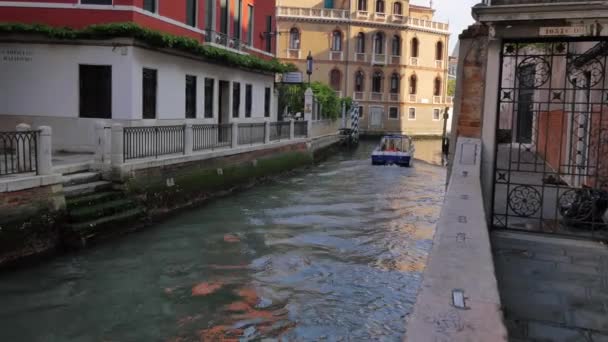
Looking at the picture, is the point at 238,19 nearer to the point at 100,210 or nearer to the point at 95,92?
the point at 95,92

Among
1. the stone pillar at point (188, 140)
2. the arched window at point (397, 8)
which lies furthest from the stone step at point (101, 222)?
the arched window at point (397, 8)

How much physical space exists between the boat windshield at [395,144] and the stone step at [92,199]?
616 inches

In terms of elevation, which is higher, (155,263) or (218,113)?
(218,113)

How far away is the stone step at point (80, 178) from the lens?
10.5 m

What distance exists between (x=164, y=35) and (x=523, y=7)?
9.55 metres

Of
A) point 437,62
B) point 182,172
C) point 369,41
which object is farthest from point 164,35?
point 437,62

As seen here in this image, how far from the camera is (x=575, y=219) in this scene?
689 cm

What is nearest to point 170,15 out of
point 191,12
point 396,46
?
point 191,12

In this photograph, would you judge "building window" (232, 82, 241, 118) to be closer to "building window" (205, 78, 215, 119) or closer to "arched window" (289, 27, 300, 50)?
"building window" (205, 78, 215, 119)

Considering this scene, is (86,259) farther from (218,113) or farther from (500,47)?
(218,113)

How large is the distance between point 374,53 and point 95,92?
3795 cm

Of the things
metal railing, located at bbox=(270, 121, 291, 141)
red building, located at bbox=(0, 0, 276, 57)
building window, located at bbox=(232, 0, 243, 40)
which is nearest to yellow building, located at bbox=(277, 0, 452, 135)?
red building, located at bbox=(0, 0, 276, 57)

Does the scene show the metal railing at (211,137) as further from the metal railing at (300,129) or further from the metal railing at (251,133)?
the metal railing at (300,129)

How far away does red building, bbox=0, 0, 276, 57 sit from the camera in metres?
14.0
